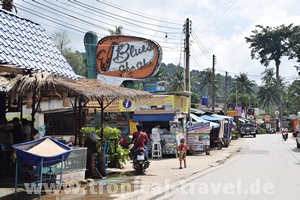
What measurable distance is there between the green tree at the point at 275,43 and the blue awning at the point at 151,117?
193 ft

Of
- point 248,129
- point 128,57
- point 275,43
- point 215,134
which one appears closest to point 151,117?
point 128,57

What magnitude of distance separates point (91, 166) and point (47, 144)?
10.4 ft

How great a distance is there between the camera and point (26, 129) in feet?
38.0

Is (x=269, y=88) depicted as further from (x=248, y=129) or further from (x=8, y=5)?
(x=8, y=5)

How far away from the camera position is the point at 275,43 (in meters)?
75.1

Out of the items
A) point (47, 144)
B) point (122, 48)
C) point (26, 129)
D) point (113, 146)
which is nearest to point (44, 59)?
point (26, 129)

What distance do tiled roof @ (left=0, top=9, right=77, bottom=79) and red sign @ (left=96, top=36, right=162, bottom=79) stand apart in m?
10.7

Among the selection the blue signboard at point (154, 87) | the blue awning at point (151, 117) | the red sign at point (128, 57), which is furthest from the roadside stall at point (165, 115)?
the blue signboard at point (154, 87)

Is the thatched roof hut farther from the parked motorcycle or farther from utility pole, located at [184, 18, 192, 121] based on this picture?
utility pole, located at [184, 18, 192, 121]

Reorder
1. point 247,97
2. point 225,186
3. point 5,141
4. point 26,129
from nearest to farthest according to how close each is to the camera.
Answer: point 225,186 < point 26,129 < point 5,141 < point 247,97

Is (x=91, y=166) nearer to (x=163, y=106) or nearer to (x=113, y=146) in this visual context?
(x=113, y=146)

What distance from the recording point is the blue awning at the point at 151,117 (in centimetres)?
2022

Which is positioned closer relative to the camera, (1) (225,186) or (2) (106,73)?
(1) (225,186)

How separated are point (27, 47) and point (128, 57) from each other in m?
13.1
